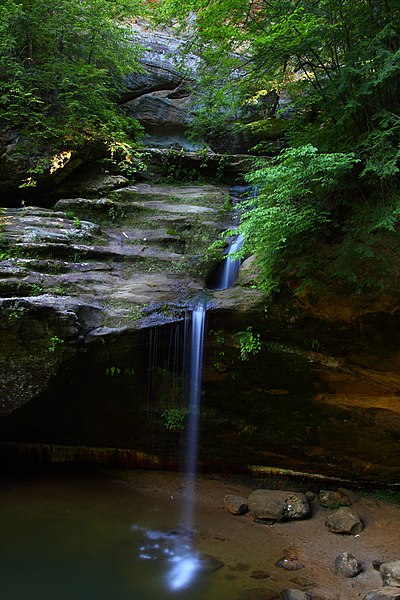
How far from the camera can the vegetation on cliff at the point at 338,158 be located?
17.9ft

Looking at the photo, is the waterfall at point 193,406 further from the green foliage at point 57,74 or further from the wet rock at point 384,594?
the green foliage at point 57,74

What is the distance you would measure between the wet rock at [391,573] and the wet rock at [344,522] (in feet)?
3.05

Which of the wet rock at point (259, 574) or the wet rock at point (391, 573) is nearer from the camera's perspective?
the wet rock at point (391, 573)

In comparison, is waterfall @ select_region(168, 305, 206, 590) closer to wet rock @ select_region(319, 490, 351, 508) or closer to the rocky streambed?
the rocky streambed

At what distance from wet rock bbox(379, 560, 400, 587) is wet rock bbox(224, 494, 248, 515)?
7.22ft

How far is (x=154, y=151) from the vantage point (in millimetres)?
11930

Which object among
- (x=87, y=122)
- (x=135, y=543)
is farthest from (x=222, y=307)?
(x=87, y=122)

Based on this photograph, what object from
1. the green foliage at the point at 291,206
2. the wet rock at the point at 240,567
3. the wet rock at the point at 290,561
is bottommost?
the wet rock at the point at 290,561

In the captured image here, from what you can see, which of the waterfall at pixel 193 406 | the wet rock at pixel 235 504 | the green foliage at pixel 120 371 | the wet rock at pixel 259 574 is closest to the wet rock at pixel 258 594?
the wet rock at pixel 259 574

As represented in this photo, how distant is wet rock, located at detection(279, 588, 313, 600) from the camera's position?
4.49 m

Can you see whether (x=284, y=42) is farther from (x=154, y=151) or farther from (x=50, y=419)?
(x=50, y=419)

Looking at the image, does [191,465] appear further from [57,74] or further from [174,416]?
[57,74]

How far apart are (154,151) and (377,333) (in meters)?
8.65

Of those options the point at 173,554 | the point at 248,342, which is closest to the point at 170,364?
the point at 248,342
